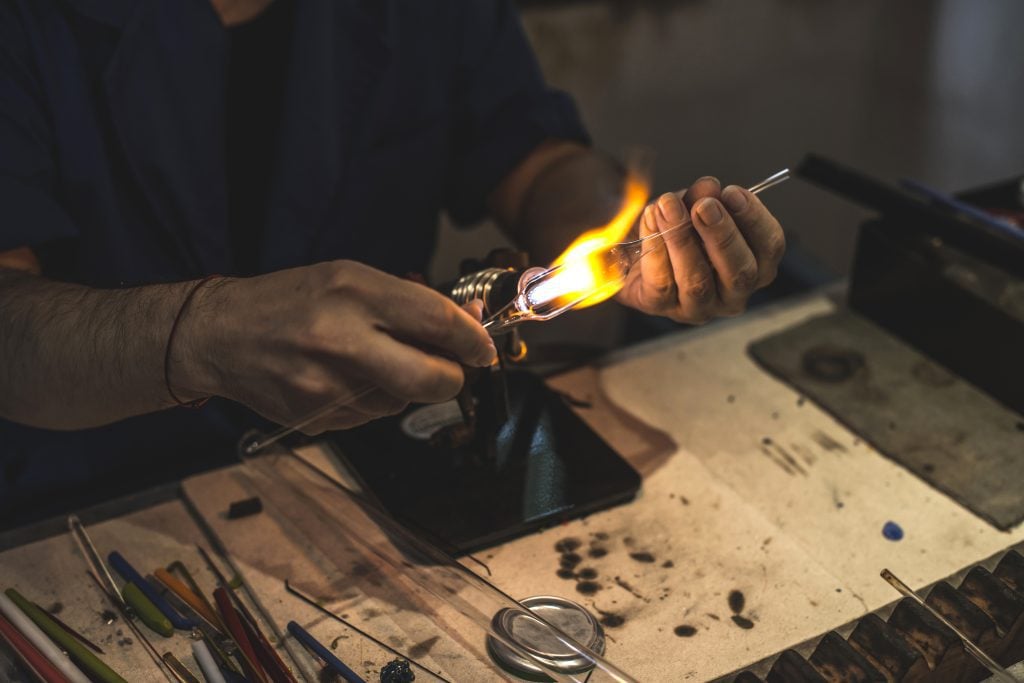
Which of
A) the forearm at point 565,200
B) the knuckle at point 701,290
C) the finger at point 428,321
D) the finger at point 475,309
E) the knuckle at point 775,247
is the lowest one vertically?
the forearm at point 565,200

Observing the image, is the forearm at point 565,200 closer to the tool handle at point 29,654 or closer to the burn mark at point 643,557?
the burn mark at point 643,557

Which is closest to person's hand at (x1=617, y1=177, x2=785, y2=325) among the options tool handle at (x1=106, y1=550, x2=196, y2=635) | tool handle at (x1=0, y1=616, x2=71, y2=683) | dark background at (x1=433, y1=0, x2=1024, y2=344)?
tool handle at (x1=106, y1=550, x2=196, y2=635)

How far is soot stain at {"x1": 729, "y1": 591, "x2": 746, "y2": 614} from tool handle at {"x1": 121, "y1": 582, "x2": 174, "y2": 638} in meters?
0.60

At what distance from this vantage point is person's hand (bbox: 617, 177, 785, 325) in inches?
43.6

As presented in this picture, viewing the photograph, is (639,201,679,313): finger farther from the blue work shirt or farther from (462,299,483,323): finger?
the blue work shirt

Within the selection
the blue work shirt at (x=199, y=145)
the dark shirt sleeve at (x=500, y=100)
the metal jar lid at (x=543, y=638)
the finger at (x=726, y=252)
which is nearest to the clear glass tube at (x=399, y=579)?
the metal jar lid at (x=543, y=638)

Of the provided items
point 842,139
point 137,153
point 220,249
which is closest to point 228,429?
point 220,249

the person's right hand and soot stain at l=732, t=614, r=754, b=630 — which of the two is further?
soot stain at l=732, t=614, r=754, b=630

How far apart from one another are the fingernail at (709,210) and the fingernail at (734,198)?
21mm

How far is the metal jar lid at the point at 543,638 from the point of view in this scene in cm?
100

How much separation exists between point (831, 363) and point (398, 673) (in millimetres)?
827

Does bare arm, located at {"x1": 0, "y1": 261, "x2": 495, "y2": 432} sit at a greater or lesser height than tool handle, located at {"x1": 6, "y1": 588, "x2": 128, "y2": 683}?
greater

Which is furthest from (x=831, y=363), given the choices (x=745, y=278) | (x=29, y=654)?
(x=29, y=654)

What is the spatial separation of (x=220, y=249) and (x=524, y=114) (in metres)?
0.55
